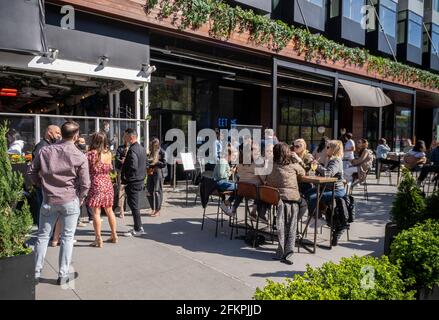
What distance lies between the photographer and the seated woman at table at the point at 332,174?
5.77 m

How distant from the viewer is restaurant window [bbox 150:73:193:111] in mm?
12633

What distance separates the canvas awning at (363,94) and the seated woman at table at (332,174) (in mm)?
8198

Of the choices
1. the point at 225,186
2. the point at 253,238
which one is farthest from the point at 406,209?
the point at 225,186

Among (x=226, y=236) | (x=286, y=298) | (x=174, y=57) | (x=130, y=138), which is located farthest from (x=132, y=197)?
(x=174, y=57)

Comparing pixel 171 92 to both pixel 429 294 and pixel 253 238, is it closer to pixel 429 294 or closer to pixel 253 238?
pixel 253 238

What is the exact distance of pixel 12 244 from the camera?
3.22 metres

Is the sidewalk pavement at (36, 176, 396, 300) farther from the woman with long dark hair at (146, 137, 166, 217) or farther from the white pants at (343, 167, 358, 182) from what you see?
the white pants at (343, 167, 358, 182)

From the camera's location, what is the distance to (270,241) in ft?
19.8

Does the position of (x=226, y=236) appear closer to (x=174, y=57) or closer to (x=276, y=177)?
(x=276, y=177)

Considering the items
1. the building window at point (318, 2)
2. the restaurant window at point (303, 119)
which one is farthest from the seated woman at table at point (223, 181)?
the building window at point (318, 2)

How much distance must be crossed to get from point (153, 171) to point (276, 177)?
11.1ft

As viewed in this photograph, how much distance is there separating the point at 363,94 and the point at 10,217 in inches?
534

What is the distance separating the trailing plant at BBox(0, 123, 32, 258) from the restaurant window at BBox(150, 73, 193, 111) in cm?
927

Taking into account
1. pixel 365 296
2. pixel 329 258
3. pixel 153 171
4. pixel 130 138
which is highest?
pixel 130 138
